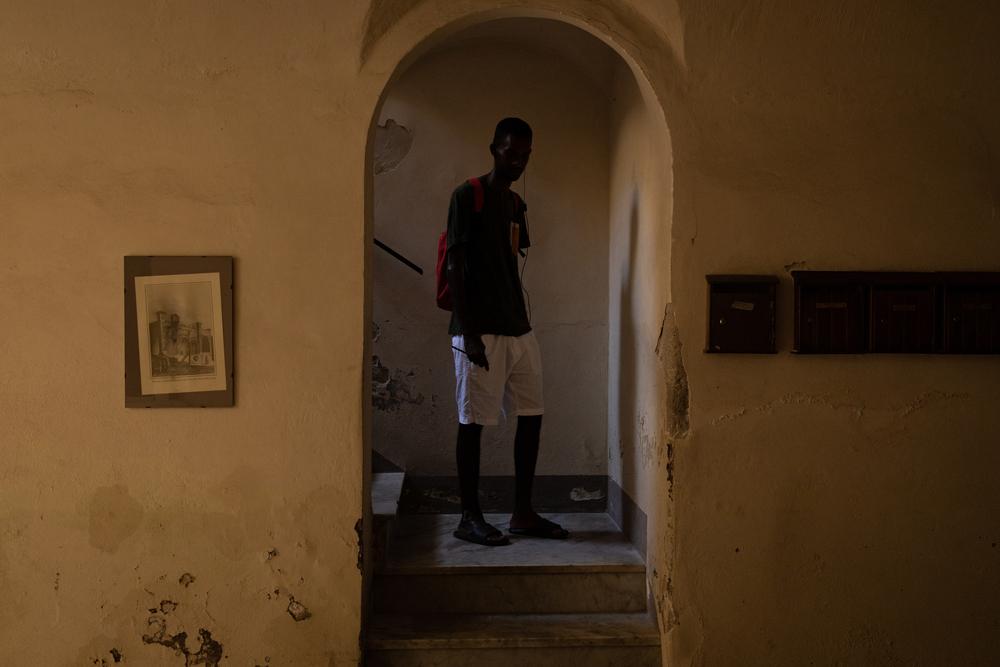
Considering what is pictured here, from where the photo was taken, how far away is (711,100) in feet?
10.3

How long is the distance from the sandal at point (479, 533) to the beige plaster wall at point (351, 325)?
957mm

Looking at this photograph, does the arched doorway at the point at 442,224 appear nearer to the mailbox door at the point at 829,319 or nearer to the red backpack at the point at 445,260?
the red backpack at the point at 445,260

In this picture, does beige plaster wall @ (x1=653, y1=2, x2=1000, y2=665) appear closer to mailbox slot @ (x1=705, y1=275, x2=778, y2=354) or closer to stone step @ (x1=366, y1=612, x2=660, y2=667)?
mailbox slot @ (x1=705, y1=275, x2=778, y2=354)

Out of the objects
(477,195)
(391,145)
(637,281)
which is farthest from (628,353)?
(391,145)

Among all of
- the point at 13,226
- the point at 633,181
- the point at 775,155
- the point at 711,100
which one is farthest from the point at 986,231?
the point at 13,226

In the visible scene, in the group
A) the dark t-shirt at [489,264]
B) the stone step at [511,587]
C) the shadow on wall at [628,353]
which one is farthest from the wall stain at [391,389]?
the stone step at [511,587]

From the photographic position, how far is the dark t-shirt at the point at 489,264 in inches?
149

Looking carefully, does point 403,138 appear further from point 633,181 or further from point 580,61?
point 633,181

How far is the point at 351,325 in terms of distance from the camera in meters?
3.09

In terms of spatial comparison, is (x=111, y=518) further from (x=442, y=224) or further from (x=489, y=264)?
(x=442, y=224)

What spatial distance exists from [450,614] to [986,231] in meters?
Result: 2.53

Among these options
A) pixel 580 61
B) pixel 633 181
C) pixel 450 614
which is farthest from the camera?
pixel 580 61

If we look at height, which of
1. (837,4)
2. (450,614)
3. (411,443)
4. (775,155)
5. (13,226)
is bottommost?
(450,614)

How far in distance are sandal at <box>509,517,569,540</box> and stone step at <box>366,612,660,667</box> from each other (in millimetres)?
724
